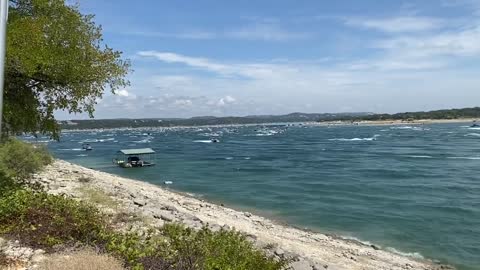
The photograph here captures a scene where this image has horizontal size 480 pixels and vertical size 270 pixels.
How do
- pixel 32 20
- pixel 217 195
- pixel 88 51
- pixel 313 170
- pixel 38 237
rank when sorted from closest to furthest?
pixel 38 237 → pixel 32 20 → pixel 88 51 → pixel 217 195 → pixel 313 170

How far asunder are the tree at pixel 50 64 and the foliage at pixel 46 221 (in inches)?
94.0

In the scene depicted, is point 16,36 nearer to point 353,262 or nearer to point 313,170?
point 353,262

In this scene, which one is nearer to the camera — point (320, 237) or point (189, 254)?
point (189, 254)

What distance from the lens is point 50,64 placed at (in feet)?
32.4

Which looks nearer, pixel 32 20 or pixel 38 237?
pixel 38 237

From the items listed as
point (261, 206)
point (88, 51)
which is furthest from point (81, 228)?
point (261, 206)

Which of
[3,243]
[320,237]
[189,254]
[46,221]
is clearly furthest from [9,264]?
[320,237]

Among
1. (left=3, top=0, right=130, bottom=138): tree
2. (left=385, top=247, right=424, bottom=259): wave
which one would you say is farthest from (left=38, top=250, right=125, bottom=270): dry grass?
(left=385, top=247, right=424, bottom=259): wave

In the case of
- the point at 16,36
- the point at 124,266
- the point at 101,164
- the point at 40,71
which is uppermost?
the point at 16,36

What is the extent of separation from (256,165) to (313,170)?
9269 millimetres

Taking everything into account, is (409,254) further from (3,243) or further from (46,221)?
(3,243)

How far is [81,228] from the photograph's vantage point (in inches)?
330

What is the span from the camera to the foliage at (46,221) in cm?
802

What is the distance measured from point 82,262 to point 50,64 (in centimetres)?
530
